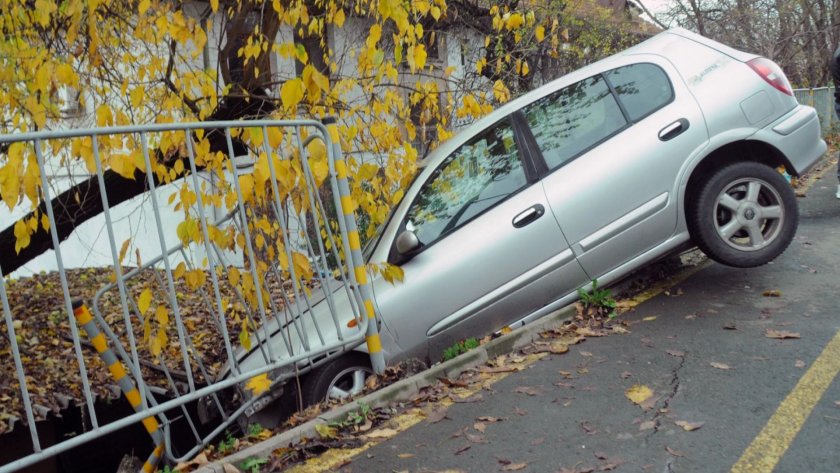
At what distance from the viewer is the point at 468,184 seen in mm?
5426

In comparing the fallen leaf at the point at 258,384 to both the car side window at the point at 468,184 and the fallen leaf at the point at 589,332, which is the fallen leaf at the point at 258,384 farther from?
the fallen leaf at the point at 589,332

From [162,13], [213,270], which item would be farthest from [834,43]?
[213,270]

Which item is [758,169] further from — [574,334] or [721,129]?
[574,334]

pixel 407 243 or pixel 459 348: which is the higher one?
pixel 407 243

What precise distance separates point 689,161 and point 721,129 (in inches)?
12.5

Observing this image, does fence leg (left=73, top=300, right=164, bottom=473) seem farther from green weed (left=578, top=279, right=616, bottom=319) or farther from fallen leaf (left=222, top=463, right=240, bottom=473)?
green weed (left=578, top=279, right=616, bottom=319)

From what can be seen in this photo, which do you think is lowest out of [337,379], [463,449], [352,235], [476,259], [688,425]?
[688,425]

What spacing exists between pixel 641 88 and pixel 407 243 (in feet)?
6.81

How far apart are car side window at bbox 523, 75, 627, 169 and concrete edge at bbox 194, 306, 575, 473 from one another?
1127 mm

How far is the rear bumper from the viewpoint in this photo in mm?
5418

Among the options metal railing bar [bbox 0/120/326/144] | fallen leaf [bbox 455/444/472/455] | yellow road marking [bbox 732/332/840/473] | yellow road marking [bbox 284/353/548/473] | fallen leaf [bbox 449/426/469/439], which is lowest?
yellow road marking [bbox 732/332/840/473]

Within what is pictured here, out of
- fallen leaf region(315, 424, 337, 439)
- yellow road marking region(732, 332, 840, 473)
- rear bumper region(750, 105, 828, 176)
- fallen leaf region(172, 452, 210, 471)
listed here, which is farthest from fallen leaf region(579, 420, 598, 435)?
rear bumper region(750, 105, 828, 176)

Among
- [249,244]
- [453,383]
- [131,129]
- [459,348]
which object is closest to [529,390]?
[453,383]

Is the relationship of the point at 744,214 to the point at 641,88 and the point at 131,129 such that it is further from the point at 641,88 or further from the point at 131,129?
the point at 131,129
